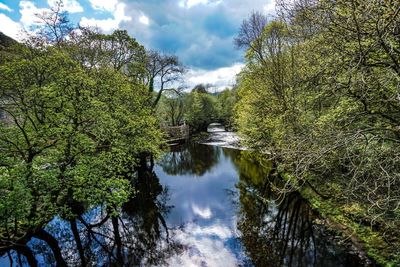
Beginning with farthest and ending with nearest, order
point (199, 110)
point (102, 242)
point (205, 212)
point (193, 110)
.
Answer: point (199, 110) < point (193, 110) < point (205, 212) < point (102, 242)

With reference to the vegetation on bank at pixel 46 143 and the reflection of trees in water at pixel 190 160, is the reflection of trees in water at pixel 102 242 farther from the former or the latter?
the reflection of trees in water at pixel 190 160

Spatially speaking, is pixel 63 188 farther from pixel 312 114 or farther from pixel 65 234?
pixel 312 114

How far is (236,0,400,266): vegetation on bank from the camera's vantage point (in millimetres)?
5543

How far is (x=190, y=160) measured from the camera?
31469mm

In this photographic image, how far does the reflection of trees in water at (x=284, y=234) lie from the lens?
9.92 metres

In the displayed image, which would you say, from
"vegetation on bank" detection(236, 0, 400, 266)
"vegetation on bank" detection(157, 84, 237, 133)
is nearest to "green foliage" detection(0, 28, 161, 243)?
"vegetation on bank" detection(236, 0, 400, 266)

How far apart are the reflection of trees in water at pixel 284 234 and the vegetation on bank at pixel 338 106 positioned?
3.67 feet

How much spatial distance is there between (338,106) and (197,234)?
8.20 m

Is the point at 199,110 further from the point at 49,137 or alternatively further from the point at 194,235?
the point at 49,137

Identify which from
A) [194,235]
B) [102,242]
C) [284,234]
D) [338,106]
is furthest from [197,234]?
[338,106]

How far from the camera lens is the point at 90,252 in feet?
36.0

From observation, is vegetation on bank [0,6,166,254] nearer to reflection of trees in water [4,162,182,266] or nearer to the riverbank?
reflection of trees in water [4,162,182,266]

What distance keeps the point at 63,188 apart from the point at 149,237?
4532 mm

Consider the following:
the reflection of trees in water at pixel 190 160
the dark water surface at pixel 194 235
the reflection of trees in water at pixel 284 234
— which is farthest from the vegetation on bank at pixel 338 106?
the reflection of trees in water at pixel 190 160
